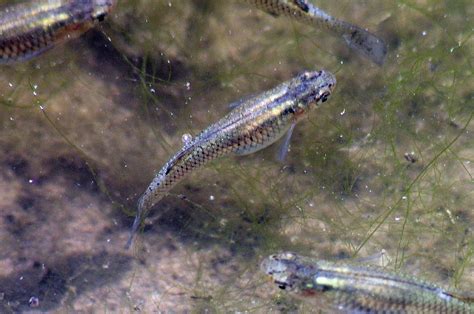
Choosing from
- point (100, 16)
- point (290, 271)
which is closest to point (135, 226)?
point (290, 271)

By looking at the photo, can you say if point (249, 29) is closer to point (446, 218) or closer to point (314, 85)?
point (314, 85)

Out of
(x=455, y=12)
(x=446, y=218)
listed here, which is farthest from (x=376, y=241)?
(x=455, y=12)

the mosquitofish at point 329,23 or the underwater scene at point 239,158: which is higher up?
the mosquitofish at point 329,23

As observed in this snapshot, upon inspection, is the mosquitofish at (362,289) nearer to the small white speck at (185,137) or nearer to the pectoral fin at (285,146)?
the pectoral fin at (285,146)

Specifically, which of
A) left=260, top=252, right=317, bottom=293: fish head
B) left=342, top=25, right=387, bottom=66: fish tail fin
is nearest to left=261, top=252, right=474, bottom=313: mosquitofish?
left=260, top=252, right=317, bottom=293: fish head

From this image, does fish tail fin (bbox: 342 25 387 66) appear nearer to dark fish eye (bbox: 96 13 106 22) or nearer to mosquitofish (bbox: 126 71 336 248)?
mosquitofish (bbox: 126 71 336 248)

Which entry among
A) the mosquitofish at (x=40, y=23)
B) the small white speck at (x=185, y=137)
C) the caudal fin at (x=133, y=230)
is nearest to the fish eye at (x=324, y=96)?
the small white speck at (x=185, y=137)
